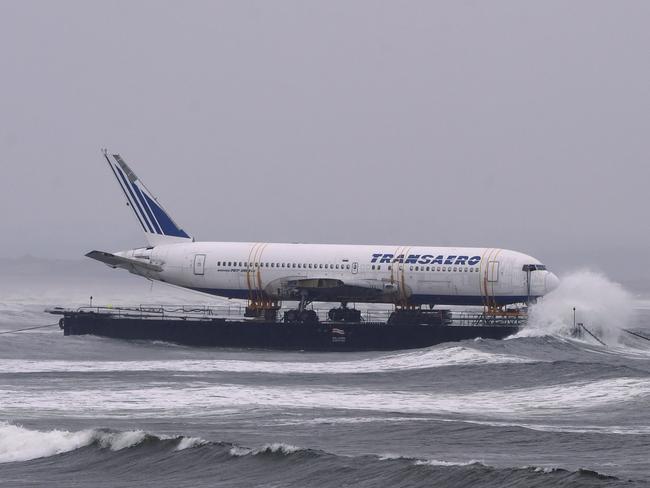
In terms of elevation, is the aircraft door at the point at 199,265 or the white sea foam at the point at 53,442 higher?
the aircraft door at the point at 199,265

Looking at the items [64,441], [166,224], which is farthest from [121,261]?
[64,441]

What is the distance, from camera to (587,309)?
73.2 m

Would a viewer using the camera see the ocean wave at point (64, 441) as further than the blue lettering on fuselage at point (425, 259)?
No

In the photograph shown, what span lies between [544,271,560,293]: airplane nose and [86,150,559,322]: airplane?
53mm

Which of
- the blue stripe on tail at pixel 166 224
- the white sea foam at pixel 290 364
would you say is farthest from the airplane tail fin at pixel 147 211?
the white sea foam at pixel 290 364

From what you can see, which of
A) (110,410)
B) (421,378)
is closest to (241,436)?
(110,410)

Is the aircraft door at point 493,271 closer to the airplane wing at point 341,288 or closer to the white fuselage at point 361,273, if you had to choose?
the white fuselage at point 361,273

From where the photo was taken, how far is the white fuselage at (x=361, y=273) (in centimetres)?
7025

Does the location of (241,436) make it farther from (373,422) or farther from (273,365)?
(273,365)

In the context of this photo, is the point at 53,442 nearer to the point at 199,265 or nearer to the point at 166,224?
the point at 199,265

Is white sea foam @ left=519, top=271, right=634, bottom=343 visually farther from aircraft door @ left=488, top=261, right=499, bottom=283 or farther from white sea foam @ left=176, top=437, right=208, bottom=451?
white sea foam @ left=176, top=437, right=208, bottom=451

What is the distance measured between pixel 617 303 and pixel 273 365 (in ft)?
76.5

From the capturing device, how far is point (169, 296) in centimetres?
15462

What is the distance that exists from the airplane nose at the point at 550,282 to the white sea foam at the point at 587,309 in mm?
428
